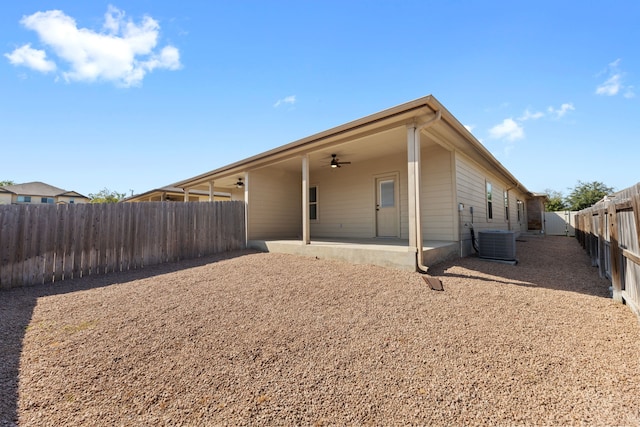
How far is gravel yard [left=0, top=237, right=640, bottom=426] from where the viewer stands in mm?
1703

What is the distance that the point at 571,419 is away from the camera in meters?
1.57

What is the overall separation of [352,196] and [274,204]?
2858 millimetres

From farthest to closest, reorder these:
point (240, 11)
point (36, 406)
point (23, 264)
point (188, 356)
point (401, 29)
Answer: point (401, 29)
point (240, 11)
point (23, 264)
point (188, 356)
point (36, 406)

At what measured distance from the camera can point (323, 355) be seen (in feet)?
7.54

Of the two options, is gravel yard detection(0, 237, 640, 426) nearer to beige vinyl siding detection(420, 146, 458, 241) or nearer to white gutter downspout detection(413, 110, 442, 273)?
white gutter downspout detection(413, 110, 442, 273)

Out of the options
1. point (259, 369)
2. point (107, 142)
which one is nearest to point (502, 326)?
point (259, 369)

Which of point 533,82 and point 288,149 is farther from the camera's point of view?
point 533,82

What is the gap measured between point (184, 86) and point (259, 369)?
28.1 feet

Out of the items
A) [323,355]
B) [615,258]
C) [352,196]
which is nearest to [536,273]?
[615,258]

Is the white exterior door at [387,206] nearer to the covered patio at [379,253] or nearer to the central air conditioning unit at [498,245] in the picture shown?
the covered patio at [379,253]

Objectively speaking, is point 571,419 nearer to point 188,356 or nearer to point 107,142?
point 188,356

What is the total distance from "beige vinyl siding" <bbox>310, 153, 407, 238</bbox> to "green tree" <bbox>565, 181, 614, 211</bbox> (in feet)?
95.5

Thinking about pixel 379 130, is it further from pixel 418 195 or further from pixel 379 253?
pixel 379 253

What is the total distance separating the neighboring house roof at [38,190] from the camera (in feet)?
97.7
